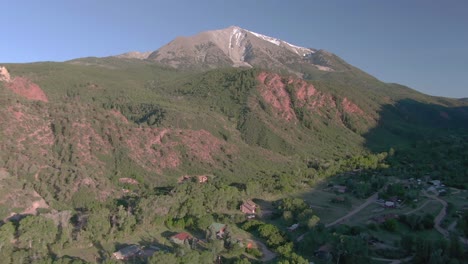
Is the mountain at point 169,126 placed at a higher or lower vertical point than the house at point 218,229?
higher

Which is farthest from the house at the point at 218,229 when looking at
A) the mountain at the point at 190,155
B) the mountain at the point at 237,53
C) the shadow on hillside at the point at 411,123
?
the mountain at the point at 237,53

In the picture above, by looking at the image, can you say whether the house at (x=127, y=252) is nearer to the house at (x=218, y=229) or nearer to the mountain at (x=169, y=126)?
the house at (x=218, y=229)

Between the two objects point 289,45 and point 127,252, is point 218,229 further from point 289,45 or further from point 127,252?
point 289,45

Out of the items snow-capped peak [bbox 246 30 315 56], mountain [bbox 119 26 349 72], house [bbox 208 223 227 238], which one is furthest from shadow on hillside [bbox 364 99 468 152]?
snow-capped peak [bbox 246 30 315 56]

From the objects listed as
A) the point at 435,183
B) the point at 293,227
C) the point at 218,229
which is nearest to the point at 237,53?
the point at 435,183

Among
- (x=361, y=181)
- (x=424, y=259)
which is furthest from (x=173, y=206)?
(x=361, y=181)

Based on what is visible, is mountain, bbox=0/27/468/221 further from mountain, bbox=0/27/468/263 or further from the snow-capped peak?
the snow-capped peak

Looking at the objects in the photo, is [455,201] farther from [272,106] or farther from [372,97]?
[372,97]
